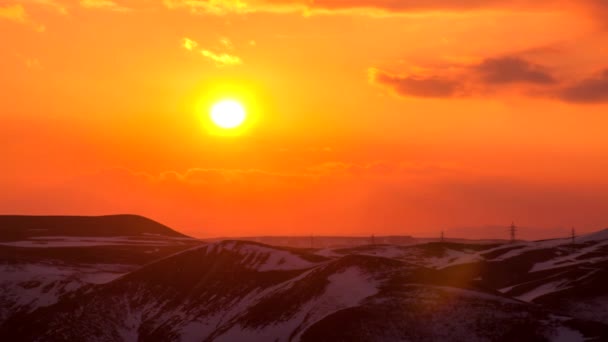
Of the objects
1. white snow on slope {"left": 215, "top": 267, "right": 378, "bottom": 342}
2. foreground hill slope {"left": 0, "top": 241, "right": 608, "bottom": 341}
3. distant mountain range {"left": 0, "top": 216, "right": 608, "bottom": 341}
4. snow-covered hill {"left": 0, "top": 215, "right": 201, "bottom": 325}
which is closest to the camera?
foreground hill slope {"left": 0, "top": 241, "right": 608, "bottom": 341}

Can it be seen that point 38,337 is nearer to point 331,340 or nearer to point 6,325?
point 6,325

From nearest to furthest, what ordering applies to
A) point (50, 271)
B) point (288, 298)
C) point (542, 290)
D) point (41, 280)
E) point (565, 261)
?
1. point (288, 298)
2. point (542, 290)
3. point (41, 280)
4. point (50, 271)
5. point (565, 261)

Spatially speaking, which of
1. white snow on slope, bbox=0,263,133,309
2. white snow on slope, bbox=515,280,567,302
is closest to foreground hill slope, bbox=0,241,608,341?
white snow on slope, bbox=0,263,133,309

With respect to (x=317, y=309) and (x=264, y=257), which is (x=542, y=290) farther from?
(x=317, y=309)

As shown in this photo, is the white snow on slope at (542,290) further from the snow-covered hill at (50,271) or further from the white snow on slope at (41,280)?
the white snow on slope at (41,280)

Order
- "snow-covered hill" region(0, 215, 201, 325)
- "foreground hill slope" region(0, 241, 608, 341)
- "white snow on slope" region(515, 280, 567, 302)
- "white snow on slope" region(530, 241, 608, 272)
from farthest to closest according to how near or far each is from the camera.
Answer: "white snow on slope" region(530, 241, 608, 272)
"snow-covered hill" region(0, 215, 201, 325)
"white snow on slope" region(515, 280, 567, 302)
"foreground hill slope" region(0, 241, 608, 341)

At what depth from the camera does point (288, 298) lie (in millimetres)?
127062

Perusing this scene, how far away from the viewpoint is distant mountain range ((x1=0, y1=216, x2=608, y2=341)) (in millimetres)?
109000

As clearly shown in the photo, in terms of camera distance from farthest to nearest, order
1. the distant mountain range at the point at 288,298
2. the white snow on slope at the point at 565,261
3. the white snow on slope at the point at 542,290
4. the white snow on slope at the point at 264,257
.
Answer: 1. the white snow on slope at the point at 565,261
2. the white snow on slope at the point at 264,257
3. the white snow on slope at the point at 542,290
4. the distant mountain range at the point at 288,298

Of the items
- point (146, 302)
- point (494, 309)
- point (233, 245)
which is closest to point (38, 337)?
point (146, 302)

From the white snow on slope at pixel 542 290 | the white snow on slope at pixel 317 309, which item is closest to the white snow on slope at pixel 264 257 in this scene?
the white snow on slope at pixel 317 309

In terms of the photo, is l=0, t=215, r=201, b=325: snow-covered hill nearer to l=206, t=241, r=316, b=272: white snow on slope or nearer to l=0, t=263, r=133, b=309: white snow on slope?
l=0, t=263, r=133, b=309: white snow on slope

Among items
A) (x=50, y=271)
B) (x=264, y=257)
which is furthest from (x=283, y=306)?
(x=50, y=271)

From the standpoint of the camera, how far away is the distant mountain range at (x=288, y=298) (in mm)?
109000
